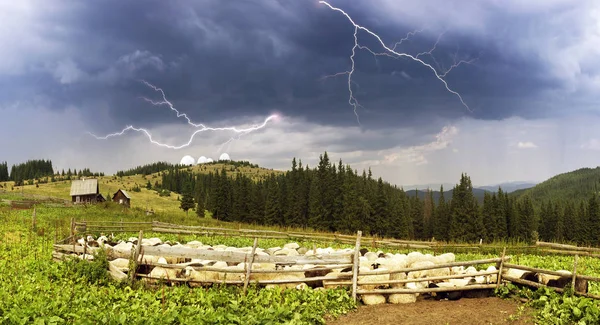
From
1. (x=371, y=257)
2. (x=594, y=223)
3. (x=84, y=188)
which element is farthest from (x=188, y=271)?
(x=594, y=223)

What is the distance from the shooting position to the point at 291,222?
85438 mm

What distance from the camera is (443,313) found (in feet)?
35.1

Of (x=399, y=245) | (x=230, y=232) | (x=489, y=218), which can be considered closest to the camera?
(x=399, y=245)

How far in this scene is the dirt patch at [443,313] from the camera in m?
10.1

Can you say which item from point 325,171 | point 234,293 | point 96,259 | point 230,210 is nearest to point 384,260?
point 234,293

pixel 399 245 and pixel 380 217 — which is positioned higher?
pixel 380 217

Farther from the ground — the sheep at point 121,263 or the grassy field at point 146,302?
the sheep at point 121,263

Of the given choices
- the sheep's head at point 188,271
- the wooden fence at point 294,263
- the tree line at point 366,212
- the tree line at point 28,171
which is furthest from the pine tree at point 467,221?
the tree line at point 28,171

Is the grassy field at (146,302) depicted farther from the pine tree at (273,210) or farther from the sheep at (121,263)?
the pine tree at (273,210)

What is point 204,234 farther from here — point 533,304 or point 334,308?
point 533,304

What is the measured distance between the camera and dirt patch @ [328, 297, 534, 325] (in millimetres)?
10117

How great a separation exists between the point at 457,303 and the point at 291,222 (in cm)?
7465

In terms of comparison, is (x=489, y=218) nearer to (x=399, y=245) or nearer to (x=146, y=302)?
(x=399, y=245)

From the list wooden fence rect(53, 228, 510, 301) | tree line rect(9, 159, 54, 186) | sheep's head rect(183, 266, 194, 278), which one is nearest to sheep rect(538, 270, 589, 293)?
wooden fence rect(53, 228, 510, 301)
